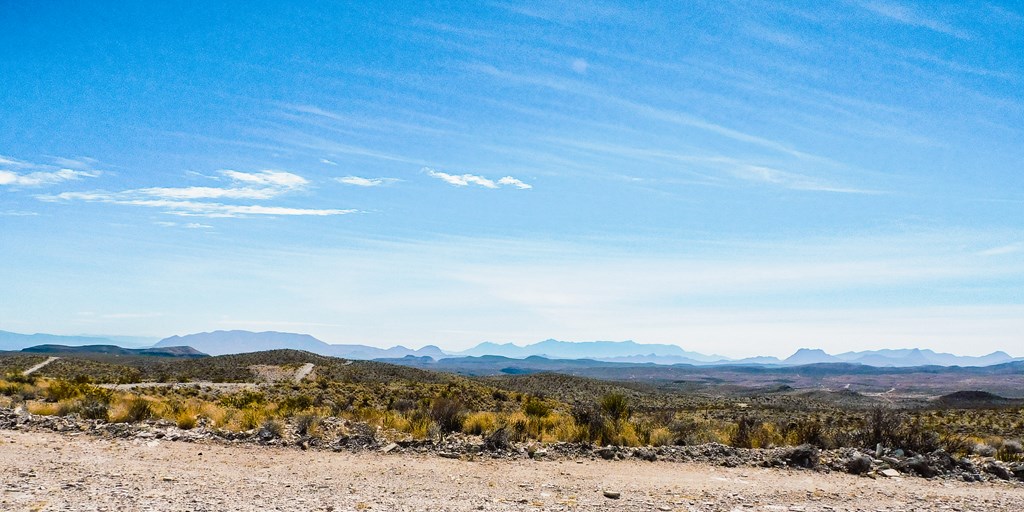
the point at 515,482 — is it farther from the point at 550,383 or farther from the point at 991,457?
the point at 550,383

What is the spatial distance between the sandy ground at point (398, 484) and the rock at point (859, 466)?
0.48 m

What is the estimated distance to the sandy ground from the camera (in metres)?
8.63

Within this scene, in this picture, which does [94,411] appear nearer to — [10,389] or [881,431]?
[10,389]

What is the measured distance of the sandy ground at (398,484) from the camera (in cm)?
863

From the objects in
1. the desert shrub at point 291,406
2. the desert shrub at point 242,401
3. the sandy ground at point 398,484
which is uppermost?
the sandy ground at point 398,484

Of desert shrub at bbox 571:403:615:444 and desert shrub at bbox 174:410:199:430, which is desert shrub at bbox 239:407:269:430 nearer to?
desert shrub at bbox 174:410:199:430

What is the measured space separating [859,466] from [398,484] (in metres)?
9.03

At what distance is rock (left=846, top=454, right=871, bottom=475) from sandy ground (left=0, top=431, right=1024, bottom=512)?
0.48 m

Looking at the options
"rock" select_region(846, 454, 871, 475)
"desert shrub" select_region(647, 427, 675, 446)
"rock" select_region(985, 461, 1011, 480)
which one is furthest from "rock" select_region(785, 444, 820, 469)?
"rock" select_region(985, 461, 1011, 480)

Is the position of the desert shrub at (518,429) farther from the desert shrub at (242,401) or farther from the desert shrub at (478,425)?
the desert shrub at (242,401)

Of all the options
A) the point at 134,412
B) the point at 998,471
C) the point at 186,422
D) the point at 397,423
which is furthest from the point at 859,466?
the point at 134,412

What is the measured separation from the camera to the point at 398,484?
10.1 meters

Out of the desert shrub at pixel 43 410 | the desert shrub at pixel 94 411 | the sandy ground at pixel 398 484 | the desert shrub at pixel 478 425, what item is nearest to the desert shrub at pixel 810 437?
the sandy ground at pixel 398 484

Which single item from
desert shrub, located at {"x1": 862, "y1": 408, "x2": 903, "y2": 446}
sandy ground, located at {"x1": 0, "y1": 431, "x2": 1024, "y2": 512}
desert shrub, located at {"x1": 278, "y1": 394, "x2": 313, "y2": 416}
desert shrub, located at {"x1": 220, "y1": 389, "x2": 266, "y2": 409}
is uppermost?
desert shrub, located at {"x1": 862, "y1": 408, "x2": 903, "y2": 446}
